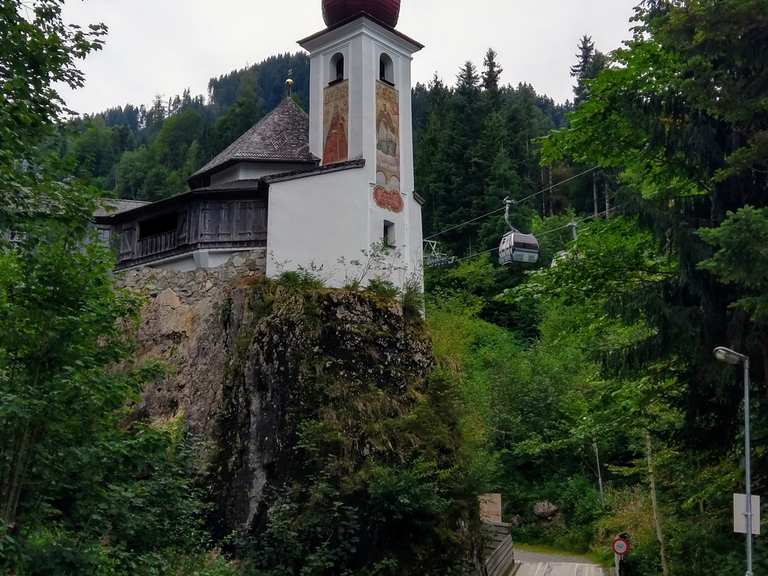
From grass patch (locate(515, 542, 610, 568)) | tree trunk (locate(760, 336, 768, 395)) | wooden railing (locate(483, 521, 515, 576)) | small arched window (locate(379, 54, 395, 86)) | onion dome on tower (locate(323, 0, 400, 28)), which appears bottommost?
grass patch (locate(515, 542, 610, 568))

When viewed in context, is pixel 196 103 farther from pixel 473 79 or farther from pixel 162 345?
pixel 162 345

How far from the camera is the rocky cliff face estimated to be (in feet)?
57.4

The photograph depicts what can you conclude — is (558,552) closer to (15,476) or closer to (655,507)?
(655,507)

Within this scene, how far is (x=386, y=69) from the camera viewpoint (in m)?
22.5

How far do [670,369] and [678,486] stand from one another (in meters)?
3.21

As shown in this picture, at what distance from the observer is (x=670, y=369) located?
13.1m

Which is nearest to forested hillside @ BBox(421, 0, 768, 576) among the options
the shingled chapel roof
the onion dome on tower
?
the onion dome on tower

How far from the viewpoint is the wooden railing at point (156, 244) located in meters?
22.3

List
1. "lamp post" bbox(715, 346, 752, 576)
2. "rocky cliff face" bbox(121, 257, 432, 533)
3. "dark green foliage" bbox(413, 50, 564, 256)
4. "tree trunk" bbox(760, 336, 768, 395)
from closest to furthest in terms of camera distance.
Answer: "lamp post" bbox(715, 346, 752, 576)
"tree trunk" bbox(760, 336, 768, 395)
"rocky cliff face" bbox(121, 257, 432, 533)
"dark green foliage" bbox(413, 50, 564, 256)

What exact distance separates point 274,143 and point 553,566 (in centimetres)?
1391

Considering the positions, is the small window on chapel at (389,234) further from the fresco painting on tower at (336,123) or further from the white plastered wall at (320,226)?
the fresco painting on tower at (336,123)

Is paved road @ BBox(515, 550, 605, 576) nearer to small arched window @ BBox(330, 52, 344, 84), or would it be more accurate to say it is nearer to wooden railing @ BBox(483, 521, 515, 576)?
wooden railing @ BBox(483, 521, 515, 576)

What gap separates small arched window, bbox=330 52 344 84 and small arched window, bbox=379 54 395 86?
107 cm

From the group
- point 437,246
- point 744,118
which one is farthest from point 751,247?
point 437,246
